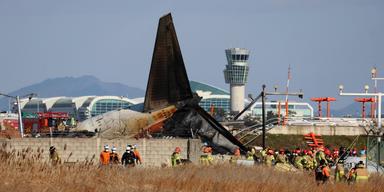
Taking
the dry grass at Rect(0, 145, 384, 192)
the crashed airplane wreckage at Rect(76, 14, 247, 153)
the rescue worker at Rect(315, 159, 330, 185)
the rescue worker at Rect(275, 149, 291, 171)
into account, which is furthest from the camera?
the crashed airplane wreckage at Rect(76, 14, 247, 153)

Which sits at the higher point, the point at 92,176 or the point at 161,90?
the point at 161,90

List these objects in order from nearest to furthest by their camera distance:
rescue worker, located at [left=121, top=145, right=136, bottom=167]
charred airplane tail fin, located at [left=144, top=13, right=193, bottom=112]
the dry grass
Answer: the dry grass → rescue worker, located at [left=121, top=145, right=136, bottom=167] → charred airplane tail fin, located at [left=144, top=13, right=193, bottom=112]

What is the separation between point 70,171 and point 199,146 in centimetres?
1994

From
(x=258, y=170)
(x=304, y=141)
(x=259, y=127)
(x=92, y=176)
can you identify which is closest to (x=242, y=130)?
(x=259, y=127)

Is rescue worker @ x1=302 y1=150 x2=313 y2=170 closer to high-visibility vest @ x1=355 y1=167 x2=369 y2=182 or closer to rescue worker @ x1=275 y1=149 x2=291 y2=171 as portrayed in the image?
rescue worker @ x1=275 y1=149 x2=291 y2=171

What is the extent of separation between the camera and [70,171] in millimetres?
26328

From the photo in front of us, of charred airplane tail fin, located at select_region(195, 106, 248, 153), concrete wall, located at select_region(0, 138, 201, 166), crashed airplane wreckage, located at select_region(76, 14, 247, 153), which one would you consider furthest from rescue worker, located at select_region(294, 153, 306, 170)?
charred airplane tail fin, located at select_region(195, 106, 248, 153)

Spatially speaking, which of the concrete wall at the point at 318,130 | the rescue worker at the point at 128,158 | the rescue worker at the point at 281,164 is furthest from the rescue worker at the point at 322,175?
the concrete wall at the point at 318,130

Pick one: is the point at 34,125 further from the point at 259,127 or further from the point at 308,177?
the point at 308,177

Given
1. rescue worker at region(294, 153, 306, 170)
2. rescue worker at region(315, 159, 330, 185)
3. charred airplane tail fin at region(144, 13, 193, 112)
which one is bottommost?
rescue worker at region(315, 159, 330, 185)

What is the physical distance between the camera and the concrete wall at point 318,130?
88.1 metres

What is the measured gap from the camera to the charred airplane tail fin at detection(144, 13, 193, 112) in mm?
57062

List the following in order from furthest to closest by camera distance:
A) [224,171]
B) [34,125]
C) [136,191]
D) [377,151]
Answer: [34,125], [377,151], [224,171], [136,191]

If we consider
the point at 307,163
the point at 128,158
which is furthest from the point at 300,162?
the point at 128,158
